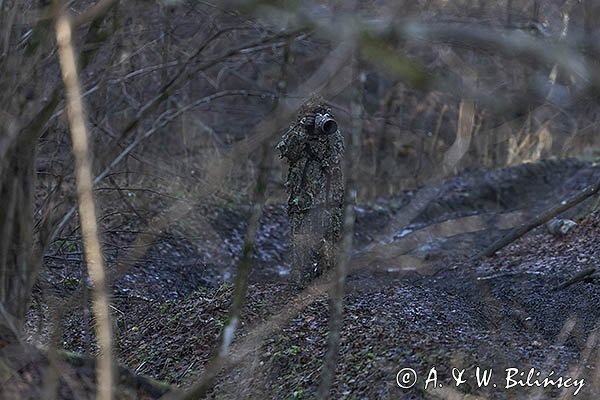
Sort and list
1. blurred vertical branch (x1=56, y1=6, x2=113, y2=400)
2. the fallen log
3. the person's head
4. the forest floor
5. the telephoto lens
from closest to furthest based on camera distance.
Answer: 1. blurred vertical branch (x1=56, y1=6, x2=113, y2=400)
2. the forest floor
3. the telephoto lens
4. the person's head
5. the fallen log

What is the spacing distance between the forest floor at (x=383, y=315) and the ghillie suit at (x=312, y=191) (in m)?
0.46

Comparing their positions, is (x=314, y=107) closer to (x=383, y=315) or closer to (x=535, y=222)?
(x=383, y=315)

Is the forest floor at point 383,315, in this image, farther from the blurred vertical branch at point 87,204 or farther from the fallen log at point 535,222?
the blurred vertical branch at point 87,204

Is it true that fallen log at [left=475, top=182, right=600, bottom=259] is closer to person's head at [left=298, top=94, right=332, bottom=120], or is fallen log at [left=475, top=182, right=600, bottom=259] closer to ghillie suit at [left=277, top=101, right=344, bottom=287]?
ghillie suit at [left=277, top=101, right=344, bottom=287]

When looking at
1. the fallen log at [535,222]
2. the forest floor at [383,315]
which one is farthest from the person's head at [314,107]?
the fallen log at [535,222]

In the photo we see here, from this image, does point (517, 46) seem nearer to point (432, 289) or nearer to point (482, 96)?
point (482, 96)

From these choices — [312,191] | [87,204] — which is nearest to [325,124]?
[312,191]

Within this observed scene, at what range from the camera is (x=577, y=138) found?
83.0 ft

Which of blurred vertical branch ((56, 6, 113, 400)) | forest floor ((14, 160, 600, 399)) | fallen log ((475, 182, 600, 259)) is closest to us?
blurred vertical branch ((56, 6, 113, 400))

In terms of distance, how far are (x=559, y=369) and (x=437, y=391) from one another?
3.45 feet

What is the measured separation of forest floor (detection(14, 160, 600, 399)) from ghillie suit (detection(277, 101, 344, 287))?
0.46m

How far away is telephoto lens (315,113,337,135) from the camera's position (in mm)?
10273

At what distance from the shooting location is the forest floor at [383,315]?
6820mm

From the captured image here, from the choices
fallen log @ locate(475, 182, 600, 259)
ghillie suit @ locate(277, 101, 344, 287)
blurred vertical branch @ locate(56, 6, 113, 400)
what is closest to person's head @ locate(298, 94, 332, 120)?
ghillie suit @ locate(277, 101, 344, 287)
